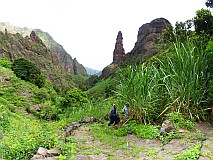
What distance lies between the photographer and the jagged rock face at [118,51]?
7619 centimetres

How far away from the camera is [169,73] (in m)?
7.92

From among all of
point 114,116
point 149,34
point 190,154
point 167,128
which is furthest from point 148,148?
point 149,34

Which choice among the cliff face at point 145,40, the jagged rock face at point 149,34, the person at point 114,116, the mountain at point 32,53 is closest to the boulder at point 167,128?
the person at point 114,116

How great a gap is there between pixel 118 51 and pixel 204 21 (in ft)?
212

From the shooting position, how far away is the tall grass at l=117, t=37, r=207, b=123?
7484mm

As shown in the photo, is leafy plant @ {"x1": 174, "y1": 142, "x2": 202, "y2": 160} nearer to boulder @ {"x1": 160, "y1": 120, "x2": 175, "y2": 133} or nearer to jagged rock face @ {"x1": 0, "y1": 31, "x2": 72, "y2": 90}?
boulder @ {"x1": 160, "y1": 120, "x2": 175, "y2": 133}

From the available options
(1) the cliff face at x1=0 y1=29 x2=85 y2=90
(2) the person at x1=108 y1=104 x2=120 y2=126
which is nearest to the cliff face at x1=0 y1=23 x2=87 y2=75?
(1) the cliff face at x1=0 y1=29 x2=85 y2=90

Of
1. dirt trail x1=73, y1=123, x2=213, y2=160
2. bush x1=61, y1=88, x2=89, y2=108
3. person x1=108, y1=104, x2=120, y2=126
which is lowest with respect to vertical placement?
dirt trail x1=73, y1=123, x2=213, y2=160

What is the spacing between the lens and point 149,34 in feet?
213

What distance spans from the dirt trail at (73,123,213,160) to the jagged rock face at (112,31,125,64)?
67620mm

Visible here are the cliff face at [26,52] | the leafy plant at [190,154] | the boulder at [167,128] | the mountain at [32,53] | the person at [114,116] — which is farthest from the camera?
the mountain at [32,53]

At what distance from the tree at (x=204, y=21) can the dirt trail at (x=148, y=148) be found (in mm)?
7797

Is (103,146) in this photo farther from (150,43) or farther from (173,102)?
(150,43)

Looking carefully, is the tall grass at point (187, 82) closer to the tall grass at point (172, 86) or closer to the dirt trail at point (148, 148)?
the tall grass at point (172, 86)
